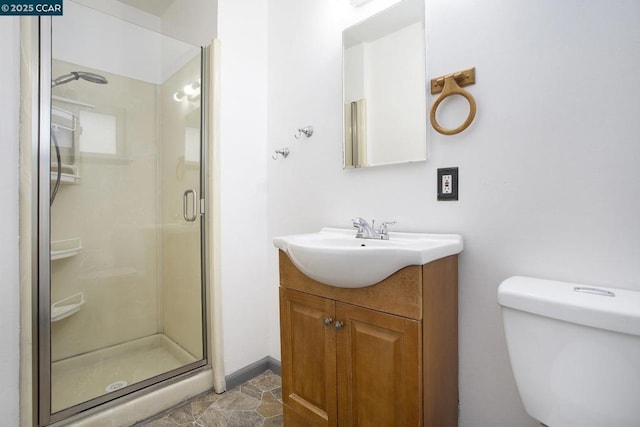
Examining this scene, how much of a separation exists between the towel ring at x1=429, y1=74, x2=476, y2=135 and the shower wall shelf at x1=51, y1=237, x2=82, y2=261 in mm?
1685

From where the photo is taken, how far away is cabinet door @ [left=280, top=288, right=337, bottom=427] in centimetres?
110

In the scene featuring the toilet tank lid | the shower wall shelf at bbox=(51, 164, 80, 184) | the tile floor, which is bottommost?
the tile floor

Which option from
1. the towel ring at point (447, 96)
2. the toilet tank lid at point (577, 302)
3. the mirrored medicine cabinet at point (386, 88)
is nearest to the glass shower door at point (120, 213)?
the mirrored medicine cabinet at point (386, 88)

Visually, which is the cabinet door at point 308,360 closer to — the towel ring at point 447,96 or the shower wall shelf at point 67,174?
the towel ring at point 447,96

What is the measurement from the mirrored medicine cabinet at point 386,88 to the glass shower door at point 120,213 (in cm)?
90

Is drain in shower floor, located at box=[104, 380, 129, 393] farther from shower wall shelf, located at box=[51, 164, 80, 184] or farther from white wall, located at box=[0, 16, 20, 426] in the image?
shower wall shelf, located at box=[51, 164, 80, 184]

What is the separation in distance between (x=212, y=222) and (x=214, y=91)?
0.72m

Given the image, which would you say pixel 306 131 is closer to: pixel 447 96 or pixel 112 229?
pixel 447 96

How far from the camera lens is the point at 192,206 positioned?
1.72 metres

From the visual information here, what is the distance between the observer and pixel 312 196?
1639 millimetres

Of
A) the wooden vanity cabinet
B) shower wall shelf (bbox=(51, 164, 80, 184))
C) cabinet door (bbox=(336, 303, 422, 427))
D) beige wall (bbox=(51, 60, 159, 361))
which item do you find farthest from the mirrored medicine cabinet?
shower wall shelf (bbox=(51, 164, 80, 184))

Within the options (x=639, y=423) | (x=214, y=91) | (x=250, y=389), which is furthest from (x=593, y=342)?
(x=214, y=91)

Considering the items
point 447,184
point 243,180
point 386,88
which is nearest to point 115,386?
point 243,180

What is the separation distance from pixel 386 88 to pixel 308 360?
1223 millimetres
